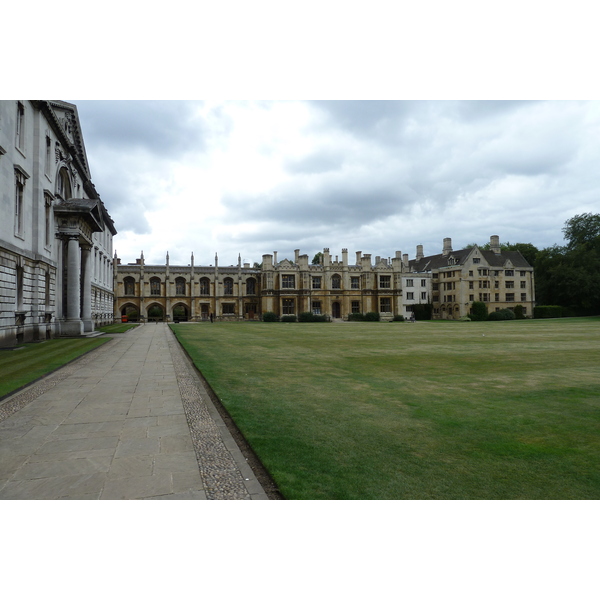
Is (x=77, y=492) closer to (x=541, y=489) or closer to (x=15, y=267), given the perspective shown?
(x=541, y=489)

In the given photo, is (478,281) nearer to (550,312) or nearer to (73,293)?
(550,312)

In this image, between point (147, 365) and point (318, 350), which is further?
point (318, 350)

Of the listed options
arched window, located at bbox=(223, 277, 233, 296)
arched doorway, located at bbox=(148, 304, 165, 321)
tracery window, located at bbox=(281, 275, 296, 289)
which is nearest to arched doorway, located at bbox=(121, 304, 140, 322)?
arched doorway, located at bbox=(148, 304, 165, 321)

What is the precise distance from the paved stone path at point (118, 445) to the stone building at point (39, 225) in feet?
38.3

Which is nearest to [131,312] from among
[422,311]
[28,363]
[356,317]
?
[356,317]

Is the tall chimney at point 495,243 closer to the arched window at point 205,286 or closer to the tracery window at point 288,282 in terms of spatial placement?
the tracery window at point 288,282

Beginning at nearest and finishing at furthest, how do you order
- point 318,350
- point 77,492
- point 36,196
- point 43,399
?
point 77,492 < point 43,399 < point 318,350 < point 36,196

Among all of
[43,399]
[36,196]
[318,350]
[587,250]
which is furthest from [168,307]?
[587,250]

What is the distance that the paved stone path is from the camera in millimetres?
3967

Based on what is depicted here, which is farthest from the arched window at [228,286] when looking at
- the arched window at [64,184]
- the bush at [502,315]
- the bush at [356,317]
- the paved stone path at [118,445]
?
the paved stone path at [118,445]

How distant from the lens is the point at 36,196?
21422 millimetres

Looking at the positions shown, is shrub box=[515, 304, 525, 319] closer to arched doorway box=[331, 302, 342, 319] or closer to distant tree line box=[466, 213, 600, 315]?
distant tree line box=[466, 213, 600, 315]

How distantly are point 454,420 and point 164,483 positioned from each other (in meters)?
4.34

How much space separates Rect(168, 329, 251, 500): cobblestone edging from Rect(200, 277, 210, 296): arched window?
57156 mm
